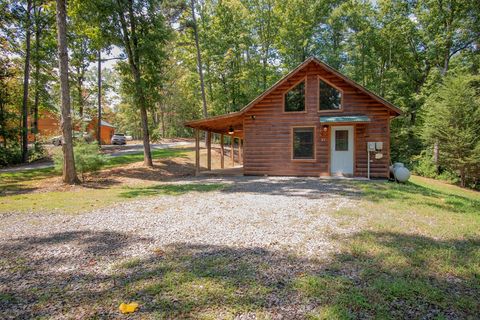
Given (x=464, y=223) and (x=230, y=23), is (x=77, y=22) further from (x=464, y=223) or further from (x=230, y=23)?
(x=464, y=223)

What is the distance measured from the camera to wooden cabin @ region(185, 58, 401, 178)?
37.1 ft

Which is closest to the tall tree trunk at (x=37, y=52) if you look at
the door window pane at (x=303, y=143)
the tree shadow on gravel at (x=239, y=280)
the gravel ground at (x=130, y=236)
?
the gravel ground at (x=130, y=236)

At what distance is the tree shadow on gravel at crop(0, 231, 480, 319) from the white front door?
778cm

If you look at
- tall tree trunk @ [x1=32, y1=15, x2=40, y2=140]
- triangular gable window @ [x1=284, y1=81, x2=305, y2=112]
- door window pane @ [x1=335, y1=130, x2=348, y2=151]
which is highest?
tall tree trunk @ [x1=32, y1=15, x2=40, y2=140]

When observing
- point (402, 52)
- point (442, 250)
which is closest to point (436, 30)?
point (402, 52)

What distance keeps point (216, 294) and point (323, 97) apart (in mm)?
10911

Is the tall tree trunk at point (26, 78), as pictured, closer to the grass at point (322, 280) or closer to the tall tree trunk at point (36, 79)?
the tall tree trunk at point (36, 79)

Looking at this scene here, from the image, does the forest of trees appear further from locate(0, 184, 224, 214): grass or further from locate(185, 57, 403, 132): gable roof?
locate(0, 184, 224, 214): grass

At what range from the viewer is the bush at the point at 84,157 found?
35.3ft

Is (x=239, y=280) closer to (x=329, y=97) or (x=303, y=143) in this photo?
(x=303, y=143)

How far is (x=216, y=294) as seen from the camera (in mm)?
2623

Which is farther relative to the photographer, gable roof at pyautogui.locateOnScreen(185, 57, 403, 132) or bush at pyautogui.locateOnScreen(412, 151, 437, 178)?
bush at pyautogui.locateOnScreen(412, 151, 437, 178)

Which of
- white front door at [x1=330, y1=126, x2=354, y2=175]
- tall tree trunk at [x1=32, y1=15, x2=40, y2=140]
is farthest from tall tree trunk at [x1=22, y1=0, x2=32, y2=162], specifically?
white front door at [x1=330, y1=126, x2=354, y2=175]

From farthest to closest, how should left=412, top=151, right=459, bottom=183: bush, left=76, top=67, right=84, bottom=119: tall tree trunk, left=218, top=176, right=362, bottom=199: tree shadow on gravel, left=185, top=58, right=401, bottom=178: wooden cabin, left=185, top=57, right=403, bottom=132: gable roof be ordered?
left=76, top=67, right=84, bottom=119: tall tree trunk → left=412, top=151, right=459, bottom=183: bush → left=185, top=58, right=401, bottom=178: wooden cabin → left=185, top=57, right=403, bottom=132: gable roof → left=218, top=176, right=362, bottom=199: tree shadow on gravel
